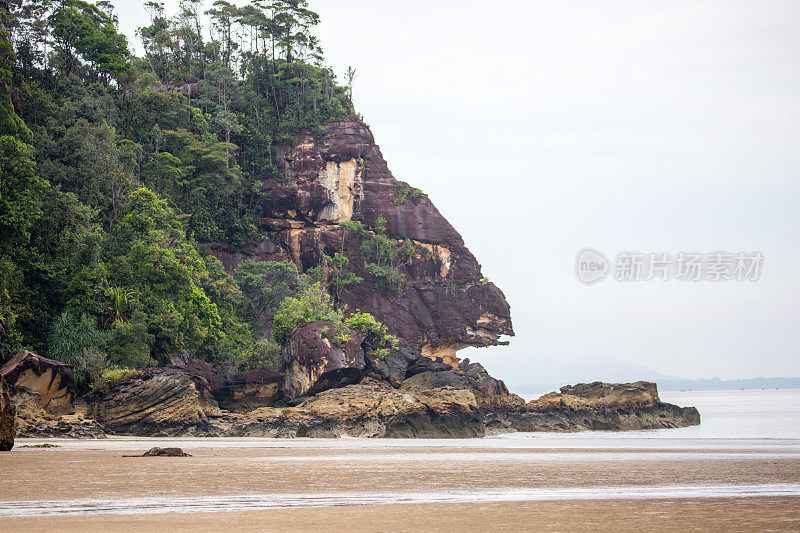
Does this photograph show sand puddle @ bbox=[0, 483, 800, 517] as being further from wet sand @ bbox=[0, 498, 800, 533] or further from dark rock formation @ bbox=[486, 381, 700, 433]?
dark rock formation @ bbox=[486, 381, 700, 433]

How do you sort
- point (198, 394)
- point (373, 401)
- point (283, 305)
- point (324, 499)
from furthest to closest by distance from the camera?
point (283, 305) < point (373, 401) < point (198, 394) < point (324, 499)

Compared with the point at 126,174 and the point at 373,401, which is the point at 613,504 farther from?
the point at 126,174

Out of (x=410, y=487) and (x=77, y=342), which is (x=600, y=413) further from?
(x=410, y=487)

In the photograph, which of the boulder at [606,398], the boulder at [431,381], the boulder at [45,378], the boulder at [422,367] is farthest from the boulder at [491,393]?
the boulder at [45,378]

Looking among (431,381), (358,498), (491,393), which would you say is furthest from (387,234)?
(358,498)

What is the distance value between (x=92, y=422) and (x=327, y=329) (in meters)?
17.3

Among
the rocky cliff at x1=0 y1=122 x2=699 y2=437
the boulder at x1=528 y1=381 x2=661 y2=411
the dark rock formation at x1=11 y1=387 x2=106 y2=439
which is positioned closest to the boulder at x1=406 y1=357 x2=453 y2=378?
the rocky cliff at x1=0 y1=122 x2=699 y2=437

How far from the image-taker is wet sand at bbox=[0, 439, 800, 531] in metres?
8.40

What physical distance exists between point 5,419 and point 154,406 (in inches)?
604

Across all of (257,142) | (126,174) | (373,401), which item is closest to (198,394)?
(373,401)

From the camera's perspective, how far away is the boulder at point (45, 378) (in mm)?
29484

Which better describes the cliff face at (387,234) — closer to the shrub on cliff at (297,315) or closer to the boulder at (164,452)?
the shrub on cliff at (297,315)

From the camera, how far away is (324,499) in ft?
35.5

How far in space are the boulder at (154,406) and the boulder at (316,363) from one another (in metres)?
8.89
